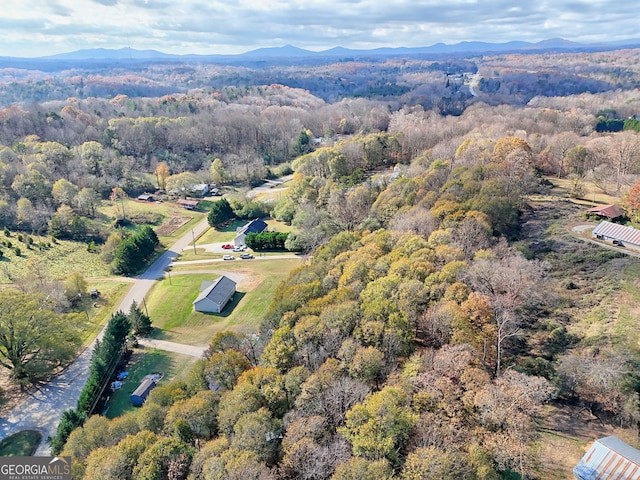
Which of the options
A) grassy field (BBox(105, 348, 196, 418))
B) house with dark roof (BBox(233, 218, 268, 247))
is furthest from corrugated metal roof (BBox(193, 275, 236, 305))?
house with dark roof (BBox(233, 218, 268, 247))

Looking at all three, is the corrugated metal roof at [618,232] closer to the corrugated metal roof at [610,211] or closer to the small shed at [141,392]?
the corrugated metal roof at [610,211]

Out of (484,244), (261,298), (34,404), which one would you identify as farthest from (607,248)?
(34,404)

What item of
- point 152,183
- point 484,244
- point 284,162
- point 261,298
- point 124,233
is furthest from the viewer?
point 284,162

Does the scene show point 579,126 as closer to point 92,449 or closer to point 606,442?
point 606,442

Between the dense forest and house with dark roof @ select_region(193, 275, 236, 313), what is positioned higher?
the dense forest

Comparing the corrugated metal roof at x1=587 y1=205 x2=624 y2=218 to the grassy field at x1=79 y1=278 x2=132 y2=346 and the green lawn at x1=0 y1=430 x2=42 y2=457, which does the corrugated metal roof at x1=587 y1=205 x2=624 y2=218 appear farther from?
the green lawn at x1=0 y1=430 x2=42 y2=457
